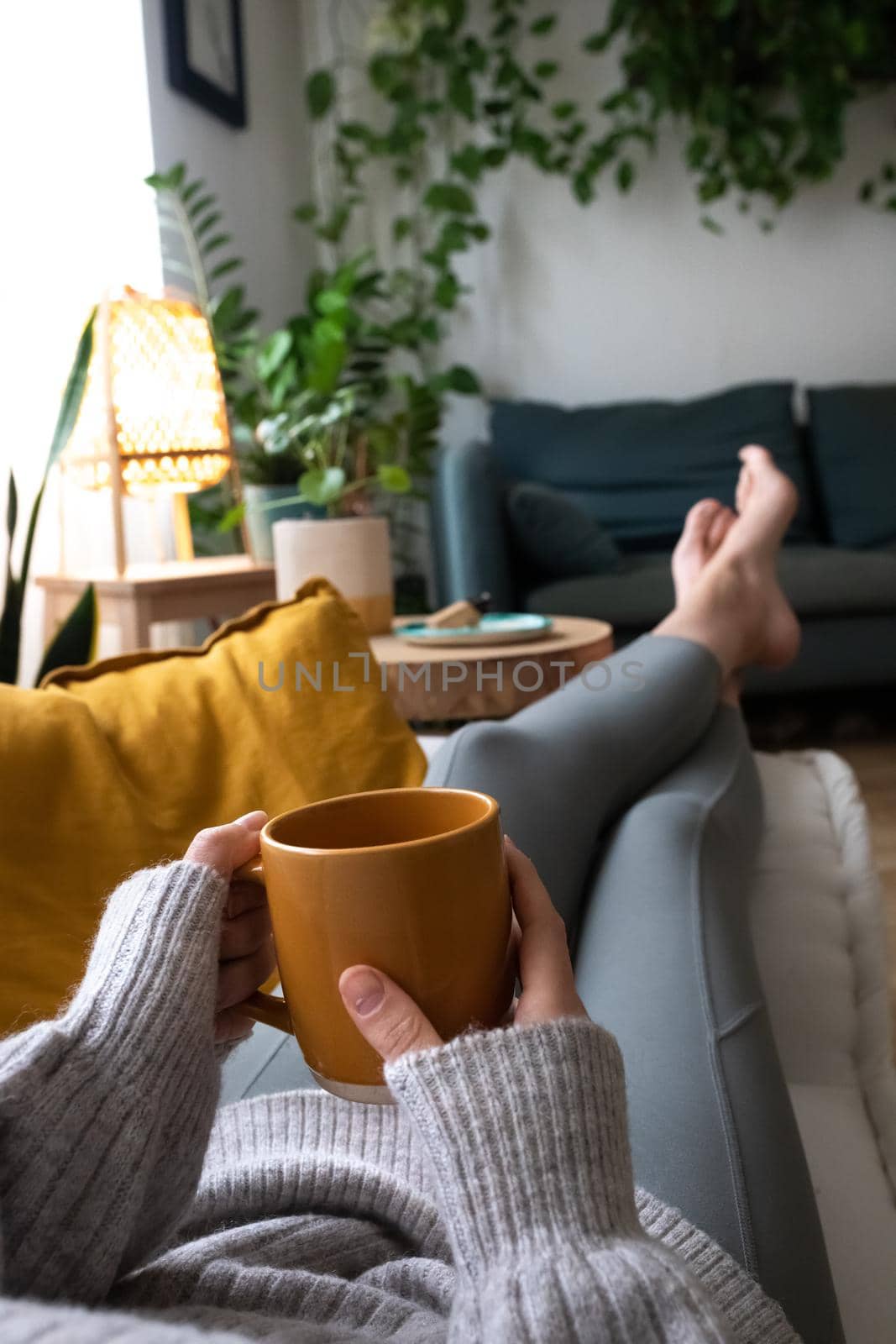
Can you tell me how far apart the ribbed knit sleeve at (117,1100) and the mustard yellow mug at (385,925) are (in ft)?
0.15

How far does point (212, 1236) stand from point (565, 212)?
133 inches

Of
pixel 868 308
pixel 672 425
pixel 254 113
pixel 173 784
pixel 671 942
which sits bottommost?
pixel 671 942

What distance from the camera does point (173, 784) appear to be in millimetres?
707

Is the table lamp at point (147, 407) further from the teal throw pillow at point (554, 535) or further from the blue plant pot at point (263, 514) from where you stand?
the teal throw pillow at point (554, 535)

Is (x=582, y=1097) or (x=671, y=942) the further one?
(x=671, y=942)

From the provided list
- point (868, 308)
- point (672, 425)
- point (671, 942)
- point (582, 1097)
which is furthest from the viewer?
point (868, 308)

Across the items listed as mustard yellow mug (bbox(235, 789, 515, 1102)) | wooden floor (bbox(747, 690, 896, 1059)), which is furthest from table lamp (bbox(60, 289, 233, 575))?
mustard yellow mug (bbox(235, 789, 515, 1102))

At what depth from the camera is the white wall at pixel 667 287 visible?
3.32 m

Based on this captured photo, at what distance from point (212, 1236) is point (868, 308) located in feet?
11.2

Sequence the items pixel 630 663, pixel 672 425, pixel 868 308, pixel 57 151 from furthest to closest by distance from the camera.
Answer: pixel 868 308, pixel 672 425, pixel 57 151, pixel 630 663

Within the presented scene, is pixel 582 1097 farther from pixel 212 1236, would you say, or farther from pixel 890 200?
pixel 890 200

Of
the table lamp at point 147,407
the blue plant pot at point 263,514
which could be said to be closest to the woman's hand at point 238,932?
the table lamp at point 147,407

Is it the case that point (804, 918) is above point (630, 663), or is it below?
below

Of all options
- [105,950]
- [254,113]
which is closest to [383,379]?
[254,113]
